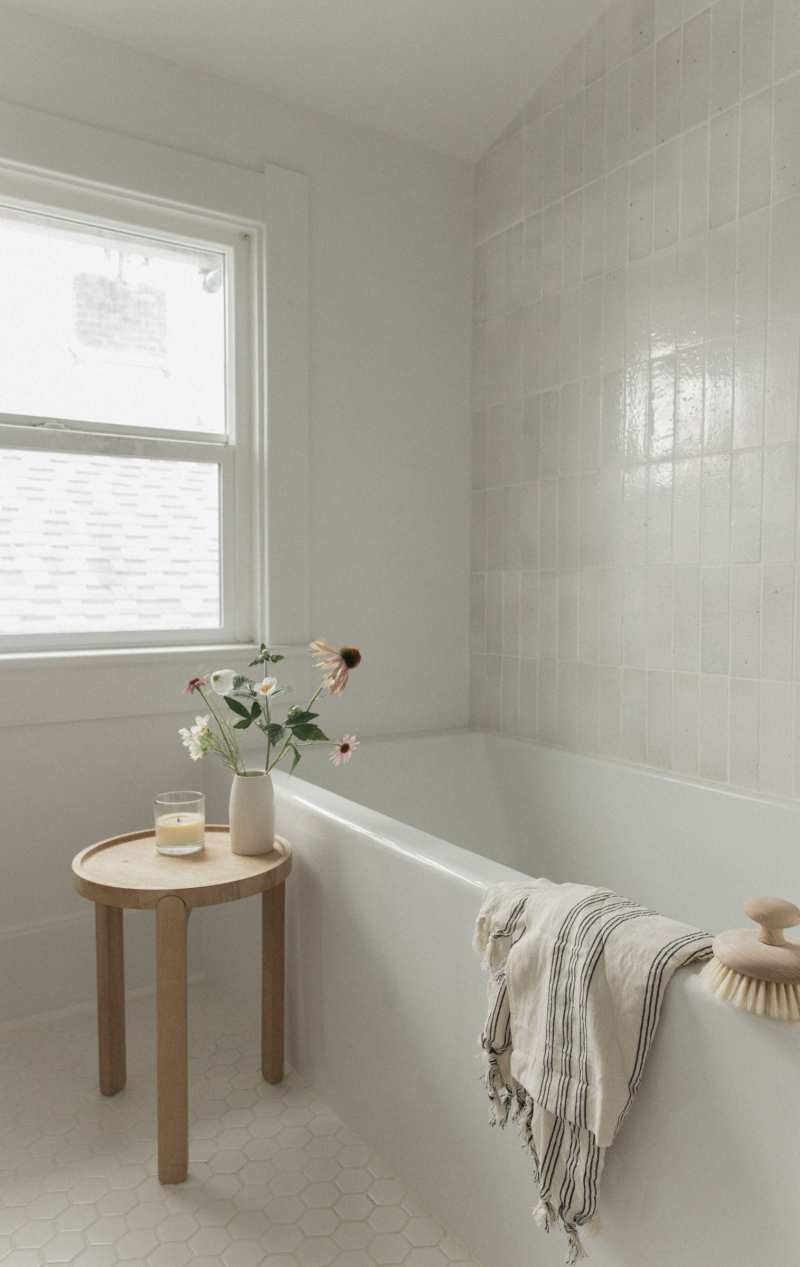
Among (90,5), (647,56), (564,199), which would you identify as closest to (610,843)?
(564,199)

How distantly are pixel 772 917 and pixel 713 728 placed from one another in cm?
111

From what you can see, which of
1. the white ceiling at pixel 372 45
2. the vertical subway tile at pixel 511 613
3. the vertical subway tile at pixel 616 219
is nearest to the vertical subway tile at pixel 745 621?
the vertical subway tile at pixel 511 613

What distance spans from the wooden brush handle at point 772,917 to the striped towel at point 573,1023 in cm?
10

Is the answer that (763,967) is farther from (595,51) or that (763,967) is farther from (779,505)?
(595,51)

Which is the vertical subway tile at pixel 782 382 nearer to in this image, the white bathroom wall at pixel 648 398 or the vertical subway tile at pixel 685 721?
the white bathroom wall at pixel 648 398

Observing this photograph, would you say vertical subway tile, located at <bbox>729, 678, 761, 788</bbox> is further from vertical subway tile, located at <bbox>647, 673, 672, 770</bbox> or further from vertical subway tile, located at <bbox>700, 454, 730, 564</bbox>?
vertical subway tile, located at <bbox>700, 454, 730, 564</bbox>

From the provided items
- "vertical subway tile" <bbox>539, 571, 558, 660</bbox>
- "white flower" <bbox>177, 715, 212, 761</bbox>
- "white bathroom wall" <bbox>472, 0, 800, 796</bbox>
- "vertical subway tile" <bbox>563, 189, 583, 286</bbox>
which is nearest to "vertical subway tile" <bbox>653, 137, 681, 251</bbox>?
"white bathroom wall" <bbox>472, 0, 800, 796</bbox>

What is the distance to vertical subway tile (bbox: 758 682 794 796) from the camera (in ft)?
6.07

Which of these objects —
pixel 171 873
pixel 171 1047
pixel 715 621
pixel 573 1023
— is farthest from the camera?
pixel 715 621

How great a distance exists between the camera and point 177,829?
5.77 ft

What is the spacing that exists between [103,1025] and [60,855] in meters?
0.49

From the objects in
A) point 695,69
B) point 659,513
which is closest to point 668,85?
point 695,69

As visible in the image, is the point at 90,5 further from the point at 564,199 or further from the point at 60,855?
the point at 60,855

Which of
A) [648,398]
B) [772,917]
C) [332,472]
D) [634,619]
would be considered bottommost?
[772,917]
